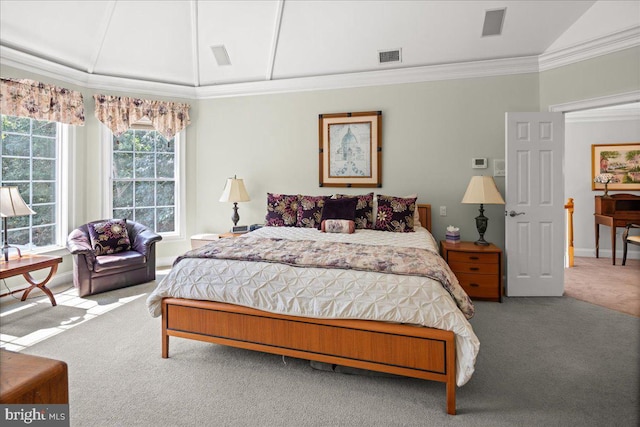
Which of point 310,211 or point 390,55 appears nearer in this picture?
point 310,211

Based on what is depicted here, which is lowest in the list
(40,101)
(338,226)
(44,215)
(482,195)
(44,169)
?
(338,226)

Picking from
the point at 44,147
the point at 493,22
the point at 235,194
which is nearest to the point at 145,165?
the point at 44,147

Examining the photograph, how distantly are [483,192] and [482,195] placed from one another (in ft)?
0.12

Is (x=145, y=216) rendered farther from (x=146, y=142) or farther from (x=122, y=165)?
(x=146, y=142)

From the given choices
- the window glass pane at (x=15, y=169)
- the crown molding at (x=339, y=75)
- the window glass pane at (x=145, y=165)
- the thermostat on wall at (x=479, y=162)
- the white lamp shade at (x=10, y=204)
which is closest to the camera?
the white lamp shade at (x=10, y=204)

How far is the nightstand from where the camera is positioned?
3629mm

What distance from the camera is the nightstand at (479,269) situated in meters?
3.63

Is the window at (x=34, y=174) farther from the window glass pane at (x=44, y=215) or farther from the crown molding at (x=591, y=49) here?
the crown molding at (x=591, y=49)

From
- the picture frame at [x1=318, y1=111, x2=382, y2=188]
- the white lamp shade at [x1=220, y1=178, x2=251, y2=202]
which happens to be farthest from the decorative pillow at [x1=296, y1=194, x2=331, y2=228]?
the white lamp shade at [x1=220, y1=178, x2=251, y2=202]

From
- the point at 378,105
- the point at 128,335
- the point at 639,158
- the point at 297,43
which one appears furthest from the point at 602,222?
the point at 128,335

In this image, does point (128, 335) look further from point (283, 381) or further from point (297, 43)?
point (297, 43)

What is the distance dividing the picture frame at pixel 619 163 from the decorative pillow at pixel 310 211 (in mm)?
4799

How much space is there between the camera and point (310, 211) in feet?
13.6

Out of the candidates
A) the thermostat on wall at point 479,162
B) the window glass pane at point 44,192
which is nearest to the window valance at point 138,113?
the window glass pane at point 44,192
